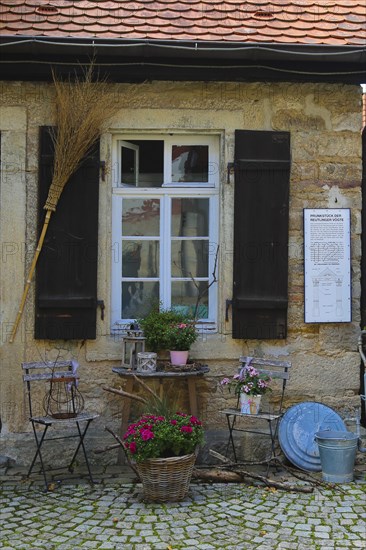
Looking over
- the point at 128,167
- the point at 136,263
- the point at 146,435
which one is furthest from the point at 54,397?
the point at 128,167

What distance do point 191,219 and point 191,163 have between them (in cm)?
50

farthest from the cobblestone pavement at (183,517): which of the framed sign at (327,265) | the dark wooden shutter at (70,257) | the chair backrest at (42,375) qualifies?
the framed sign at (327,265)

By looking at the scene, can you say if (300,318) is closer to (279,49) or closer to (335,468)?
(335,468)

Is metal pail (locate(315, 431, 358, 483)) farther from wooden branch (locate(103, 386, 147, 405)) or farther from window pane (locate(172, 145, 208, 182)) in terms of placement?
window pane (locate(172, 145, 208, 182))

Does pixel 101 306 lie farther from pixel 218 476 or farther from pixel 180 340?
pixel 218 476

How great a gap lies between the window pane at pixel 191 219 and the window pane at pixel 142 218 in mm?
170

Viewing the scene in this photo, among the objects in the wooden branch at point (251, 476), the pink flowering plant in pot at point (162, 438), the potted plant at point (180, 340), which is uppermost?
the potted plant at point (180, 340)

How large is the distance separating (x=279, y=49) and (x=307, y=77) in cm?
45

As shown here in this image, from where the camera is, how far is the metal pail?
18.6 feet

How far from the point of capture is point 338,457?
5684 mm

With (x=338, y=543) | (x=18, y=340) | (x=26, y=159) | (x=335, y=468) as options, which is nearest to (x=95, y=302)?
(x=18, y=340)

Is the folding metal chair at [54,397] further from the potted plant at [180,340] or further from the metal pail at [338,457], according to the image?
the metal pail at [338,457]

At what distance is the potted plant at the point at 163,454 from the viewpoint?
512cm

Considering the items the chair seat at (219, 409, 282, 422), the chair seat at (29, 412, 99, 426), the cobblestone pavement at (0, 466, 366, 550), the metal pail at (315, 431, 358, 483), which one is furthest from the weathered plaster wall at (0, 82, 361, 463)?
the cobblestone pavement at (0, 466, 366, 550)
